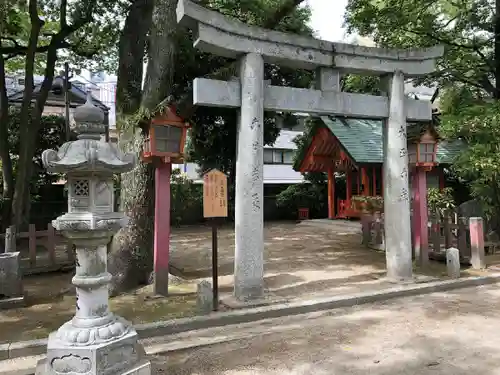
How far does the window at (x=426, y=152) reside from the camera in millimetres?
9203

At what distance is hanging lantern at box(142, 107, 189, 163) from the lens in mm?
6742

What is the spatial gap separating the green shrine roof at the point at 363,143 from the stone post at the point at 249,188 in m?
9.91

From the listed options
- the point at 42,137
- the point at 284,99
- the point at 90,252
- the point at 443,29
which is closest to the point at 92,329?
the point at 90,252

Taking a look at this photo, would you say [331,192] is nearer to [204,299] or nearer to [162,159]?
[162,159]

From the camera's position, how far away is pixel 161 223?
7.04m

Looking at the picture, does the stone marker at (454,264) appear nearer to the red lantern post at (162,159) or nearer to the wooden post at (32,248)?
the red lantern post at (162,159)

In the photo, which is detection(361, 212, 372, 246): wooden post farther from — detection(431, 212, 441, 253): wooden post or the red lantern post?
the red lantern post

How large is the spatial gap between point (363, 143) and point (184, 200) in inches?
416

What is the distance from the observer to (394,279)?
26.5ft

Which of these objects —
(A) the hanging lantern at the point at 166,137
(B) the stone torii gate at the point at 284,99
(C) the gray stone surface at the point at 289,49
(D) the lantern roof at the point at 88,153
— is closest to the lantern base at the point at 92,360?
(D) the lantern roof at the point at 88,153

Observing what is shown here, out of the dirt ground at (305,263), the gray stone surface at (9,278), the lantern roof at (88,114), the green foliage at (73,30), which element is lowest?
the dirt ground at (305,263)

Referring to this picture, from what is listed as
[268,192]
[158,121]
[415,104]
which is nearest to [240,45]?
[158,121]

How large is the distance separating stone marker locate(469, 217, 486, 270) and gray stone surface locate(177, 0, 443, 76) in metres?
3.92

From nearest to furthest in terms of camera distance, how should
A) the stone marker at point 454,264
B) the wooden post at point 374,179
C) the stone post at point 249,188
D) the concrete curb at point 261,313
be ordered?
the concrete curb at point 261,313
the stone post at point 249,188
the stone marker at point 454,264
the wooden post at point 374,179
